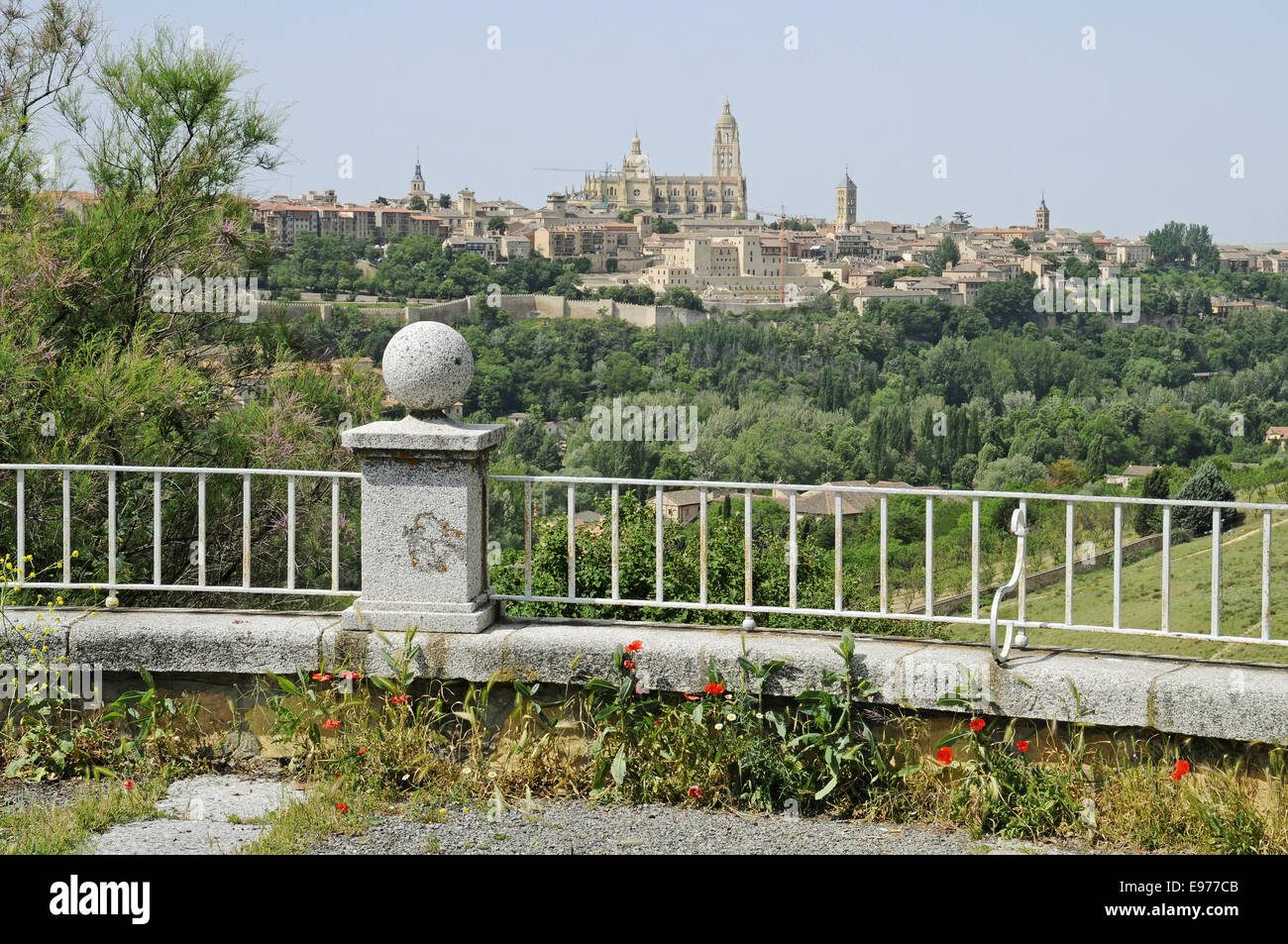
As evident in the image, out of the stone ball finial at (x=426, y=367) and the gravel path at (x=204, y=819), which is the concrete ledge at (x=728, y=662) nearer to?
the gravel path at (x=204, y=819)

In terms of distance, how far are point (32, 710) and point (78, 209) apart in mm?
5728

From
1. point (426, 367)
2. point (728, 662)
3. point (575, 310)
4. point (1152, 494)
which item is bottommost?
point (1152, 494)

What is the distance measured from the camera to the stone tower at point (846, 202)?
172m

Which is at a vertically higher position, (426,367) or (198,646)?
(426,367)

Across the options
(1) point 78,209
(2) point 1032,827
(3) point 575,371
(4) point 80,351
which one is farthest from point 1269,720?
(3) point 575,371

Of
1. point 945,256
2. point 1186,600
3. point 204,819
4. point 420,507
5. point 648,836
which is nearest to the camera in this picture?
point 648,836

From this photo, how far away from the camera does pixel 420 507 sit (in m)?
3.74

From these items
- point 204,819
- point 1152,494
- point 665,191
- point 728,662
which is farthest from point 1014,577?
point 665,191

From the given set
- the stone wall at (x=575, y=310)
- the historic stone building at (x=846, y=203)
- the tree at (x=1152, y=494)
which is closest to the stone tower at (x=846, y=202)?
the historic stone building at (x=846, y=203)

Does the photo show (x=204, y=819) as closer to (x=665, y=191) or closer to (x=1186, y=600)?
(x=1186, y=600)

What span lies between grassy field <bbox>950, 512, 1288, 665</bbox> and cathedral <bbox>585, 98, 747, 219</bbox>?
134 m

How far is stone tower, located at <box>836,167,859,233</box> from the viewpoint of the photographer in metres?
172

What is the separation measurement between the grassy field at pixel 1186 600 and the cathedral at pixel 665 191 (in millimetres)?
133501

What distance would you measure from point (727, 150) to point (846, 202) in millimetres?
18737
